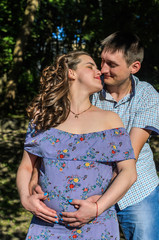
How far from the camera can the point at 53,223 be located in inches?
79.5

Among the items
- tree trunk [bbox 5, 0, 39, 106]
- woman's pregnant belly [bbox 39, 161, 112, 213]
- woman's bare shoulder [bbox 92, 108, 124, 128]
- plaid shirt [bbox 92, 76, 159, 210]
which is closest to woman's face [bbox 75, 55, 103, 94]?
woman's bare shoulder [bbox 92, 108, 124, 128]

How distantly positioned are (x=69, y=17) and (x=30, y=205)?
13199 millimetres

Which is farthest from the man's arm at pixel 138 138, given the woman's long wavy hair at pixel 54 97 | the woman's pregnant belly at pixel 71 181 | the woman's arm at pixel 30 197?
the woman's arm at pixel 30 197

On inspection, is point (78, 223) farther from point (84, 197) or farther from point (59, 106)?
point (59, 106)

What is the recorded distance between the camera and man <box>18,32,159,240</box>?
2.46m

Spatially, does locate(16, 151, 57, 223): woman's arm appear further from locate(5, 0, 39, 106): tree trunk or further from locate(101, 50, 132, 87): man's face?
locate(5, 0, 39, 106): tree trunk

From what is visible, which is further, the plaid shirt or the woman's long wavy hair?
the plaid shirt

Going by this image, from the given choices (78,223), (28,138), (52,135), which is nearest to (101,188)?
(78,223)

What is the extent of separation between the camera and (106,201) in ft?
6.30

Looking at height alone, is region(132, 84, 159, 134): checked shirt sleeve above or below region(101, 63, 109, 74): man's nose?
below

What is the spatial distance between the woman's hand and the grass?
135 inches

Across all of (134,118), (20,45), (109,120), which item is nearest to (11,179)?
(134,118)

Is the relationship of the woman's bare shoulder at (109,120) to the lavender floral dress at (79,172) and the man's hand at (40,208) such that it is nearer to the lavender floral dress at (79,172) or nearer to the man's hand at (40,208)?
the lavender floral dress at (79,172)

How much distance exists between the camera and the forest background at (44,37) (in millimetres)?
10789
